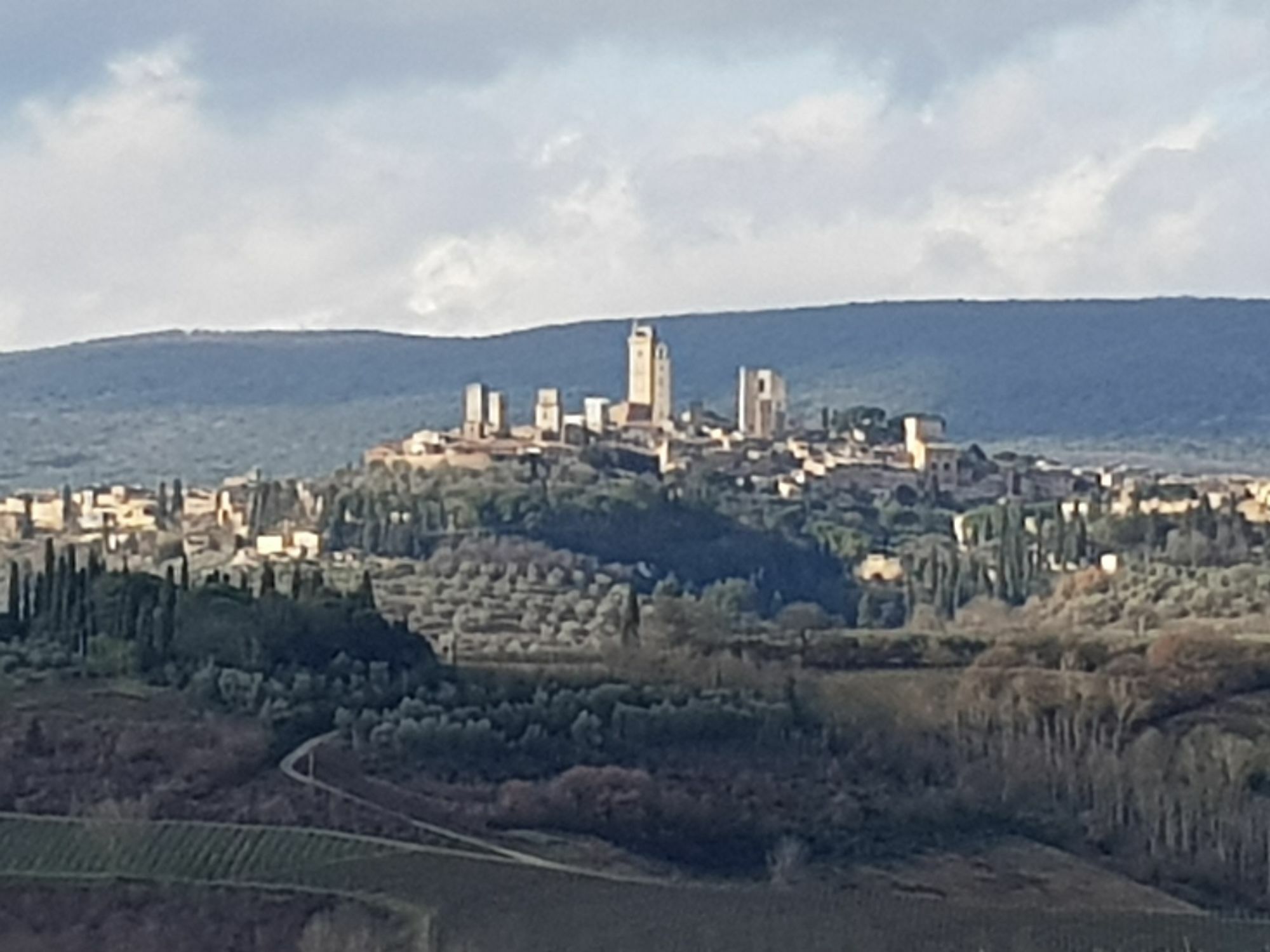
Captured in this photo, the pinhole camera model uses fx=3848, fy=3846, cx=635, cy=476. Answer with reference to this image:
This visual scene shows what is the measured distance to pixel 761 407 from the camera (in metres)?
106

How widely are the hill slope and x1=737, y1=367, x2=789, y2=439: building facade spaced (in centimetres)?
2857

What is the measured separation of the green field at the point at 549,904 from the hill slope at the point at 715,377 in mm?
96102

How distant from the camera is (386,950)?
37.3m

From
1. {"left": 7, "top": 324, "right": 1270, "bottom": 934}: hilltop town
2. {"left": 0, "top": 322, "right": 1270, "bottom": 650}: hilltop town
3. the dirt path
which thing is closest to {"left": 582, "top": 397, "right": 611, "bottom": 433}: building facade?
{"left": 0, "top": 322, "right": 1270, "bottom": 650}: hilltop town

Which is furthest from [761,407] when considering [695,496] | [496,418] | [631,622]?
[631,622]

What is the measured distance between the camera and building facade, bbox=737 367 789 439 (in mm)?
102525

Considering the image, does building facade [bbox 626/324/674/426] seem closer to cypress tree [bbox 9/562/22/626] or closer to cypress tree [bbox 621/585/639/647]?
cypress tree [bbox 621/585/639/647]

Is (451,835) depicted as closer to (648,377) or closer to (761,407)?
(761,407)

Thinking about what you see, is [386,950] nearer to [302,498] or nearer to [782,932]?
[782,932]

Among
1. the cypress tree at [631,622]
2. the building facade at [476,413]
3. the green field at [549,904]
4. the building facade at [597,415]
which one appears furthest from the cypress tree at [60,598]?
the building facade at [597,415]

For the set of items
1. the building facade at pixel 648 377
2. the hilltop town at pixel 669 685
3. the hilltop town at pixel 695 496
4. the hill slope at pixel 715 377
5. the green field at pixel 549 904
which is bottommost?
the green field at pixel 549 904

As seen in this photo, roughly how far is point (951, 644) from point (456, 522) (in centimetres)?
2108

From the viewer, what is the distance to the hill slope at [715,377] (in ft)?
481

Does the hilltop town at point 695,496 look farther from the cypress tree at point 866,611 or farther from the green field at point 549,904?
the green field at point 549,904
